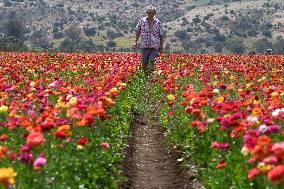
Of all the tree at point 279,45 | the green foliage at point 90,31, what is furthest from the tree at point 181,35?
the tree at point 279,45

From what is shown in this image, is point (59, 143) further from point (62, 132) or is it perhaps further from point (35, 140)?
point (35, 140)

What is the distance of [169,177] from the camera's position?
8.68m

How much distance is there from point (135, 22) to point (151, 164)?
13127 cm

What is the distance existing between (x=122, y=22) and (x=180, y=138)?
12874 cm

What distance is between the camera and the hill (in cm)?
11138

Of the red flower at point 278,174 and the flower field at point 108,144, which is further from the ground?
the red flower at point 278,174

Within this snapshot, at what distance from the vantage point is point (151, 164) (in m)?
9.55

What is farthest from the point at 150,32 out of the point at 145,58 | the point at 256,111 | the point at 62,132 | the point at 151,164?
the point at 62,132

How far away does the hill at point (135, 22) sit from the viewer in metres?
111

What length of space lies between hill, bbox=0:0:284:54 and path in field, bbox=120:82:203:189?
89041 millimetres

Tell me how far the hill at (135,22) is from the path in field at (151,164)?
3506 inches

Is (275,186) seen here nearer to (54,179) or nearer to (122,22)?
(54,179)

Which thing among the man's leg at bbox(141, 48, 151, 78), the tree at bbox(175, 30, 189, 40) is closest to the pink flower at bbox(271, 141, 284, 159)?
the man's leg at bbox(141, 48, 151, 78)

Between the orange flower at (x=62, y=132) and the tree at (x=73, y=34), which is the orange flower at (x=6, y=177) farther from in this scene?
the tree at (x=73, y=34)
